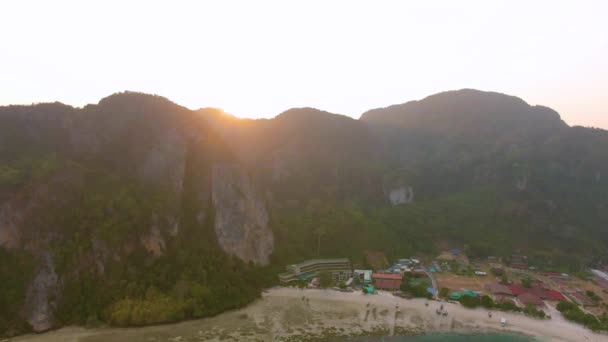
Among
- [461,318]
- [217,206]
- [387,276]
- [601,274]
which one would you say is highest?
[217,206]

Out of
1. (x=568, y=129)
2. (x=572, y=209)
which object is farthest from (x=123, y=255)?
(x=568, y=129)

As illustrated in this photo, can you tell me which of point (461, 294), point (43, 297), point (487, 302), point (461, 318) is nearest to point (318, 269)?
point (461, 294)

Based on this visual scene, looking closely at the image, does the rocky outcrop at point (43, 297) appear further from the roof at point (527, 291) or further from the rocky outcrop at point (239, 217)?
the roof at point (527, 291)

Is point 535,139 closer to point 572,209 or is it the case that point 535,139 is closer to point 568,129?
point 568,129

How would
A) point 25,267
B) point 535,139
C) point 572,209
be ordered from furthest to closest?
1. point 535,139
2. point 572,209
3. point 25,267

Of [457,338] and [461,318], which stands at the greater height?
[461,318]

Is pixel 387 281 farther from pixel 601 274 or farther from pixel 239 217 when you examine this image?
pixel 601 274

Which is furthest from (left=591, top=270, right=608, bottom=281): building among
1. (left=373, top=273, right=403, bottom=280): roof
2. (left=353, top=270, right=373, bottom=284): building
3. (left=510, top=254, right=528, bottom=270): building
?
(left=353, top=270, right=373, bottom=284): building
